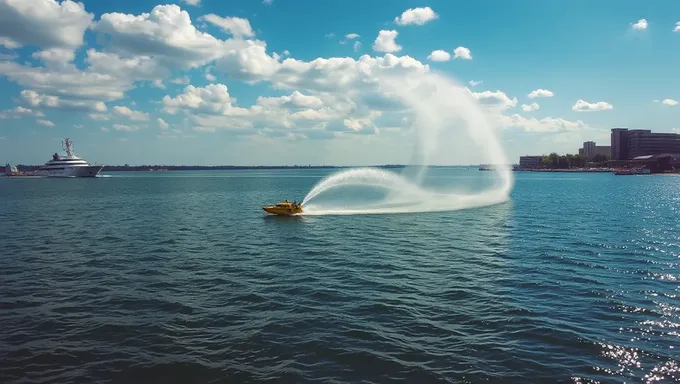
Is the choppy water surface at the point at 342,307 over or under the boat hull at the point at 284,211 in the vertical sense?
under

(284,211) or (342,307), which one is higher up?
(284,211)

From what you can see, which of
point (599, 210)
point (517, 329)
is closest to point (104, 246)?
point (517, 329)

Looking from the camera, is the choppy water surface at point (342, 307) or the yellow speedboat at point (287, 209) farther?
the yellow speedboat at point (287, 209)

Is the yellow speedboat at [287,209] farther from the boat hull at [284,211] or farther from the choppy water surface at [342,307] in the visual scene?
the choppy water surface at [342,307]

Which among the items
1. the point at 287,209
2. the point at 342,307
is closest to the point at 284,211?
the point at 287,209

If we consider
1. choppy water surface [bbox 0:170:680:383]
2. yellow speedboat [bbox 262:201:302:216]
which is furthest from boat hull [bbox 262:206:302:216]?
Result: choppy water surface [bbox 0:170:680:383]

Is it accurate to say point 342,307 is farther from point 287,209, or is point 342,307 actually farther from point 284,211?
point 284,211

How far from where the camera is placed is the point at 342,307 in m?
25.1

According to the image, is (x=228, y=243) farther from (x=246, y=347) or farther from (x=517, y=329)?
(x=517, y=329)

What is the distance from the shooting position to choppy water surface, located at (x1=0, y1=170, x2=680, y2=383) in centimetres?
1788

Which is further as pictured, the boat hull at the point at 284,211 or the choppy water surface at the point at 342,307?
the boat hull at the point at 284,211

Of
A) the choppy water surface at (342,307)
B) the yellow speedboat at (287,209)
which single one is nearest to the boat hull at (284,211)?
the yellow speedboat at (287,209)

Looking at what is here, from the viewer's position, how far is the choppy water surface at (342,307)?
1788 centimetres

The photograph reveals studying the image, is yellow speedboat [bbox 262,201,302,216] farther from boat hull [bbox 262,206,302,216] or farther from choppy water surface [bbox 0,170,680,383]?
choppy water surface [bbox 0,170,680,383]
